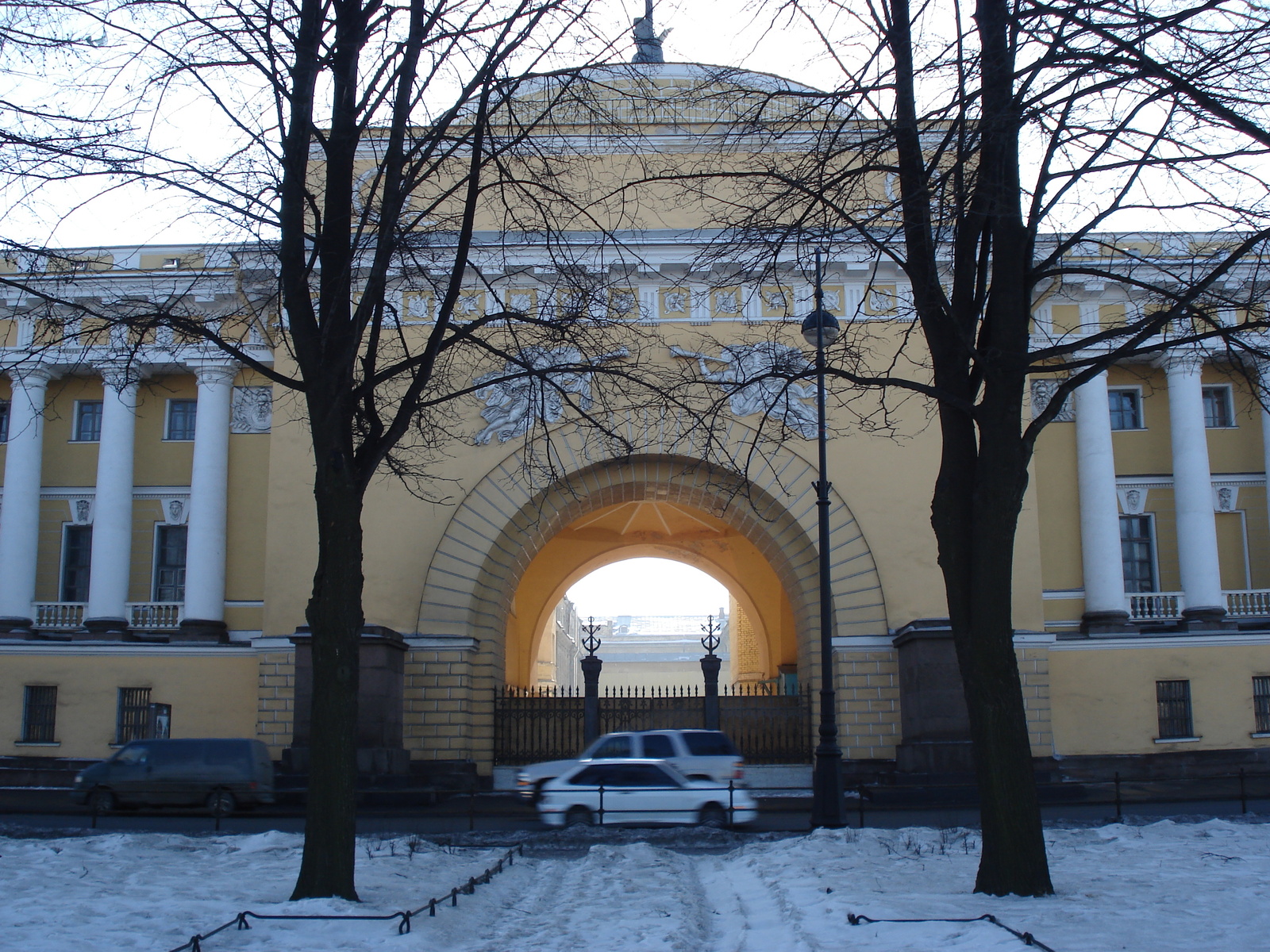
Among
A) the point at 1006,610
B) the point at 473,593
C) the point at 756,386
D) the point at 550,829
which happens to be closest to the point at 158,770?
the point at 473,593

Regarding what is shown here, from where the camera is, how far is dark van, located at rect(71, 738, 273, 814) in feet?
65.8

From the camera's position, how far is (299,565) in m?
23.8

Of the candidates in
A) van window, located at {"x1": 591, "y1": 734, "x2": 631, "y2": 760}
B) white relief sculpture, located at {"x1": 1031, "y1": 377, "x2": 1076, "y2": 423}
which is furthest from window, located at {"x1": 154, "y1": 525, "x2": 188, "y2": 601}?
white relief sculpture, located at {"x1": 1031, "y1": 377, "x2": 1076, "y2": 423}

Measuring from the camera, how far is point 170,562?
27.9 metres

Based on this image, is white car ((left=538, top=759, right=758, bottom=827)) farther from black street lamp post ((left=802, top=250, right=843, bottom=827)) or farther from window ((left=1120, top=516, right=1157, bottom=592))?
window ((left=1120, top=516, right=1157, bottom=592))

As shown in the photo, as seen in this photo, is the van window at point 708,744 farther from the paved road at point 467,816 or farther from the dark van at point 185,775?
the dark van at point 185,775

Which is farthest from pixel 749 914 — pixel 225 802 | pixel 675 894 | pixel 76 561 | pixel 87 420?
pixel 87 420

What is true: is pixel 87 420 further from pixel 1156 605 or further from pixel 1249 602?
pixel 1249 602

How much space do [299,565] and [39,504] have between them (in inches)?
341

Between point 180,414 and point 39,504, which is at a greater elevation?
point 180,414

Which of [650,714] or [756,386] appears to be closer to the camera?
[756,386]

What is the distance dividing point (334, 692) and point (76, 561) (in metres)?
21.5

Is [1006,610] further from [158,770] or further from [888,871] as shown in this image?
[158,770]

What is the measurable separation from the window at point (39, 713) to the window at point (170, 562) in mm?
3125
